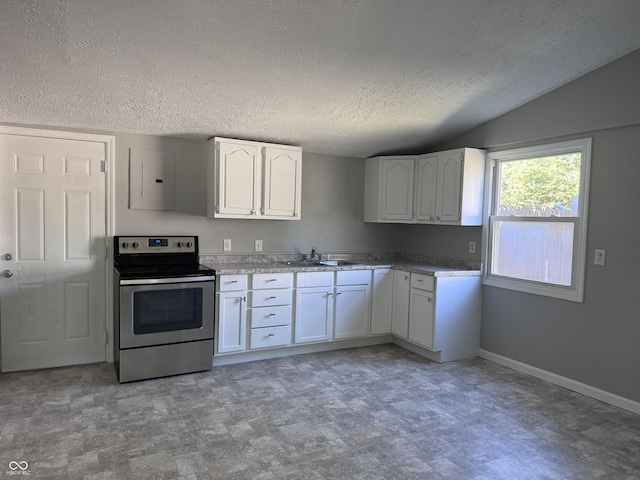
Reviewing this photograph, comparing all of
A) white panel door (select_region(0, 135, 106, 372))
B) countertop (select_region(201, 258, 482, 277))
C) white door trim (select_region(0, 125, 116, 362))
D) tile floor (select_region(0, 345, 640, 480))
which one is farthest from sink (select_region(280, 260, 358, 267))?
white panel door (select_region(0, 135, 106, 372))

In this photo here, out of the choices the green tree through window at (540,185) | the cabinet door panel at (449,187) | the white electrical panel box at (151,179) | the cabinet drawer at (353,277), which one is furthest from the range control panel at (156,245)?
the green tree through window at (540,185)

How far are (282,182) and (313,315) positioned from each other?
1.32 meters

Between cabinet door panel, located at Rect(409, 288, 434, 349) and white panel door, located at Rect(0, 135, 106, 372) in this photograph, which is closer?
white panel door, located at Rect(0, 135, 106, 372)

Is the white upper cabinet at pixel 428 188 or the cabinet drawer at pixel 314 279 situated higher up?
the white upper cabinet at pixel 428 188

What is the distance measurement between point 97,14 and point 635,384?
4.19 metres

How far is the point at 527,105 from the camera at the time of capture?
3.99 meters

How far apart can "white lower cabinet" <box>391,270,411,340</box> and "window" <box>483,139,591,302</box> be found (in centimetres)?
78

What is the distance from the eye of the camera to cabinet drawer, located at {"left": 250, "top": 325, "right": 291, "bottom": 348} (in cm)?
407

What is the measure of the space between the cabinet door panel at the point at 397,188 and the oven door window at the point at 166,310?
2270 millimetres

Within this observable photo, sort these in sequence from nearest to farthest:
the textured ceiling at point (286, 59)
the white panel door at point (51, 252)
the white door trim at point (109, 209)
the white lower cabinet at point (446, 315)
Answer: the textured ceiling at point (286, 59)
the white panel door at point (51, 252)
the white door trim at point (109, 209)
the white lower cabinet at point (446, 315)

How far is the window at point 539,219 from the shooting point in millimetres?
3650

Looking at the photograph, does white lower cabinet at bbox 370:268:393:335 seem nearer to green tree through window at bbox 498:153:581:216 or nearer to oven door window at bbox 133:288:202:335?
green tree through window at bbox 498:153:581:216

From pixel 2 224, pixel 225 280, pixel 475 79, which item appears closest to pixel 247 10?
pixel 475 79

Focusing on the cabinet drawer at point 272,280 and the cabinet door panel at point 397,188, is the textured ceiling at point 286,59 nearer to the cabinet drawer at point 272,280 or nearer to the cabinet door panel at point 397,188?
the cabinet door panel at point 397,188
